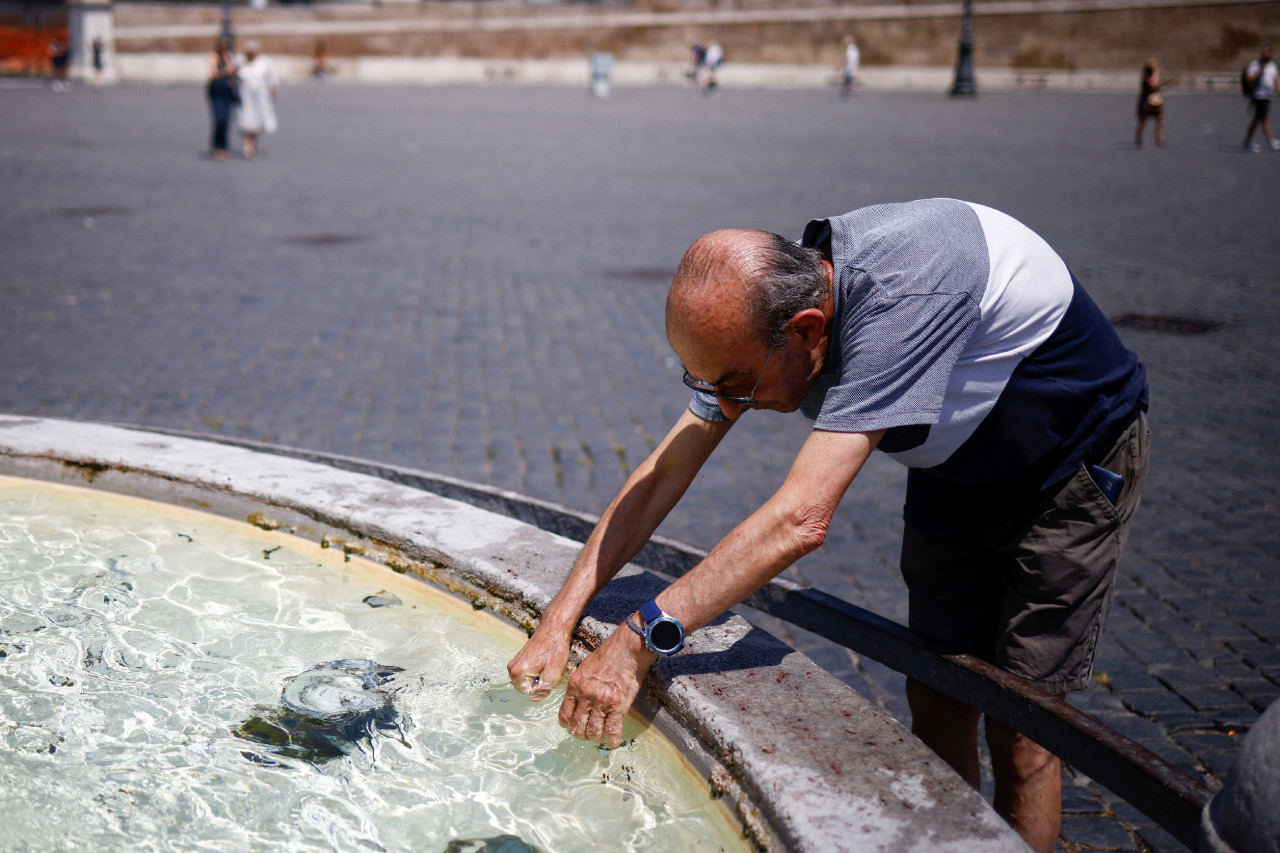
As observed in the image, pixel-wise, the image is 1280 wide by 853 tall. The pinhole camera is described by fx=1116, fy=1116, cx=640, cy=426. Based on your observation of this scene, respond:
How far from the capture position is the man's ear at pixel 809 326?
1947mm

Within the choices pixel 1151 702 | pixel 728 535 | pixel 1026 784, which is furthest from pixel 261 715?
pixel 1151 702

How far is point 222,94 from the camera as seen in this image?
16359mm

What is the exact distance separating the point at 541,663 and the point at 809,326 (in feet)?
3.03

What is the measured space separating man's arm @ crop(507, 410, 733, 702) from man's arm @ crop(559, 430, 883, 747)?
0.84ft

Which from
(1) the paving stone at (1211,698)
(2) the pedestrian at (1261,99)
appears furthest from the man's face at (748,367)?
(2) the pedestrian at (1261,99)

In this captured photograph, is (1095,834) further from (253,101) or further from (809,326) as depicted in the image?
(253,101)

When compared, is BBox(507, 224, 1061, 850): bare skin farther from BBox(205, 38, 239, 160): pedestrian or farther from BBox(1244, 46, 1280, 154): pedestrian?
BBox(1244, 46, 1280, 154): pedestrian

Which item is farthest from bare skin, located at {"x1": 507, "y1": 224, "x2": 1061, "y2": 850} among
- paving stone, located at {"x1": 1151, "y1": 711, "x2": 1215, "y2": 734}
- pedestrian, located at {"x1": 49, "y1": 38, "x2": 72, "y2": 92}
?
pedestrian, located at {"x1": 49, "y1": 38, "x2": 72, "y2": 92}

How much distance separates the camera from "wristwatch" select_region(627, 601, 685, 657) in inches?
79.5

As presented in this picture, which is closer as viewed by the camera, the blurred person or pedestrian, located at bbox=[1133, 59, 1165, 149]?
pedestrian, located at bbox=[1133, 59, 1165, 149]

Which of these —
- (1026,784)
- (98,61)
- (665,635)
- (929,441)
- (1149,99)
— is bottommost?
(1026,784)

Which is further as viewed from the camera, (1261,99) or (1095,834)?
(1261,99)

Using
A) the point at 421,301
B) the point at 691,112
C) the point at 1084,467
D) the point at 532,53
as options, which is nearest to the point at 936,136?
the point at 691,112

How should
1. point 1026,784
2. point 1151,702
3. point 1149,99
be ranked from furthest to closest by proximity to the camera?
point 1149,99, point 1151,702, point 1026,784
